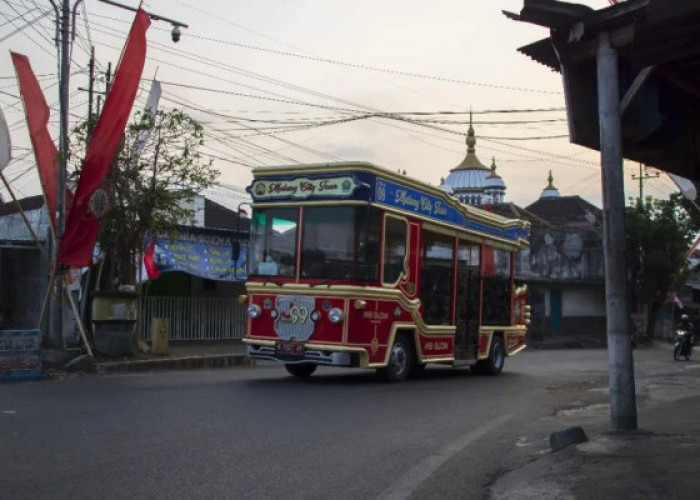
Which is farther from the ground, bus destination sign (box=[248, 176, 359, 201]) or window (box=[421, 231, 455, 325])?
bus destination sign (box=[248, 176, 359, 201])

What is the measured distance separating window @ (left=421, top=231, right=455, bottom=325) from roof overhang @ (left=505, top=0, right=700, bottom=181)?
16.4ft

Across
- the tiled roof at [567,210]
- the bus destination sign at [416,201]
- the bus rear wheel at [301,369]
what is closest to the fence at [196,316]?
the bus rear wheel at [301,369]

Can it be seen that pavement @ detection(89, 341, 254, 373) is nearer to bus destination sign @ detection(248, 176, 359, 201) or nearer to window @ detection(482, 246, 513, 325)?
bus destination sign @ detection(248, 176, 359, 201)

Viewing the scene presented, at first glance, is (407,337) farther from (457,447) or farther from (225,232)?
(225,232)

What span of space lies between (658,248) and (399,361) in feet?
106

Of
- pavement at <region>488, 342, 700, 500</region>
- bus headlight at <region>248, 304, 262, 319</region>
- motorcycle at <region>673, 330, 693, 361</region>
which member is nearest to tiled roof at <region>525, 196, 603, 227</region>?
motorcycle at <region>673, 330, 693, 361</region>

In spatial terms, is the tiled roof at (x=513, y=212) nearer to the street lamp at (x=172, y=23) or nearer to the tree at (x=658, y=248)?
the tree at (x=658, y=248)

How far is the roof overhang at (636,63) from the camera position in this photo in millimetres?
6930

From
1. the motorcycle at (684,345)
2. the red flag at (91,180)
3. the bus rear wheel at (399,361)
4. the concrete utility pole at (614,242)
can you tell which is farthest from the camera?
the motorcycle at (684,345)

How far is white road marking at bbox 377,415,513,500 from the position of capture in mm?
5965

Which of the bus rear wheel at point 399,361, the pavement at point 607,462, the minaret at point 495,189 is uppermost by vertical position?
the minaret at point 495,189

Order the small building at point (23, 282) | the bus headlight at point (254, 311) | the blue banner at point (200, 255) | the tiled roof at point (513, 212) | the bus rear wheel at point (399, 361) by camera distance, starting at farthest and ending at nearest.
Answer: the tiled roof at point (513, 212) → the small building at point (23, 282) → the blue banner at point (200, 255) → the bus rear wheel at point (399, 361) → the bus headlight at point (254, 311)

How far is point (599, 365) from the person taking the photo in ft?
74.0

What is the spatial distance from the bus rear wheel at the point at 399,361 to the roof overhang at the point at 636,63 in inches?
215
